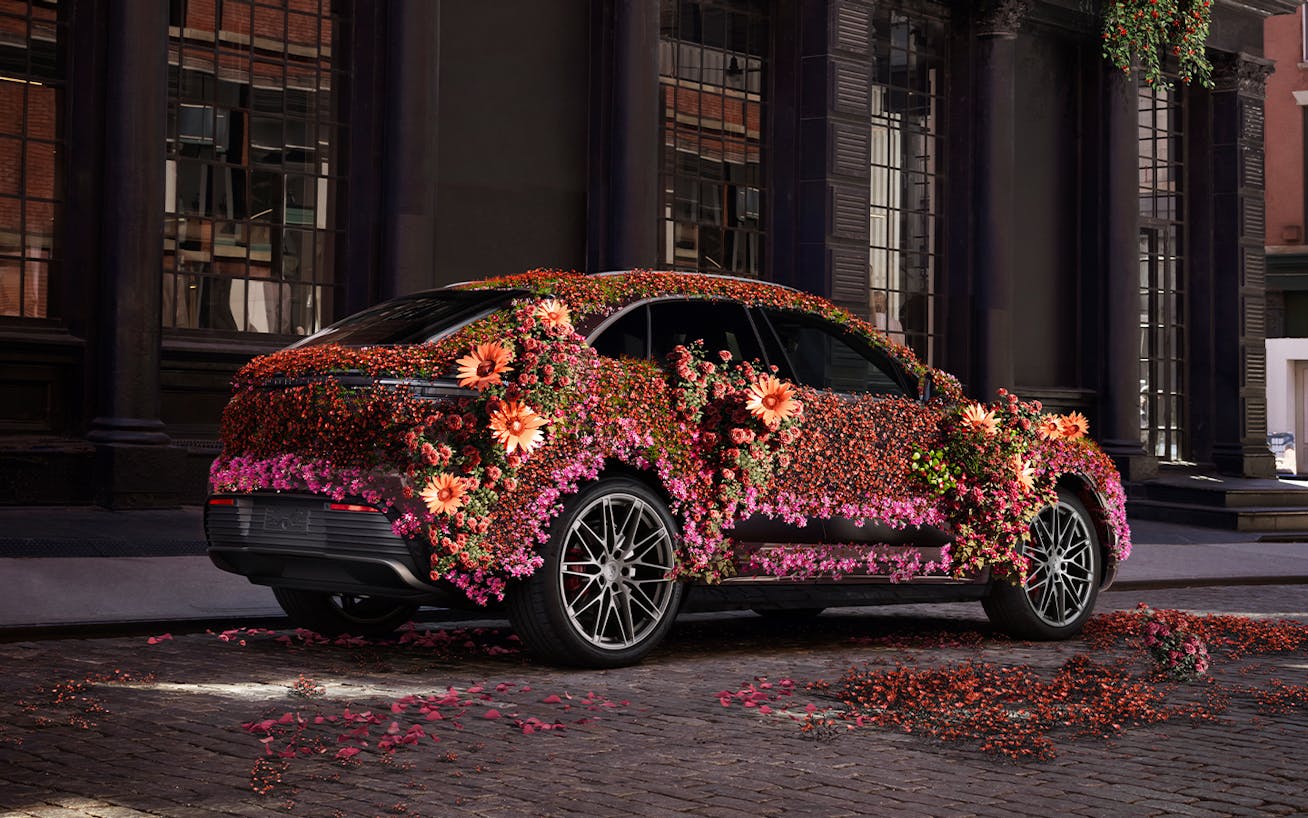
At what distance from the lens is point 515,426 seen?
7.09 m

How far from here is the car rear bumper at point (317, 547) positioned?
23.0 feet

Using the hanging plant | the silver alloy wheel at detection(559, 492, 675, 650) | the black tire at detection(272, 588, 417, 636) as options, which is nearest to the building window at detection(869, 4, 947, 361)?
the hanging plant

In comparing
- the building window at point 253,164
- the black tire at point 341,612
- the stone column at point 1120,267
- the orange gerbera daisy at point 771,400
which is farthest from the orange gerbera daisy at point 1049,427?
the stone column at point 1120,267

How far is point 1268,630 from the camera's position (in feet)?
31.7

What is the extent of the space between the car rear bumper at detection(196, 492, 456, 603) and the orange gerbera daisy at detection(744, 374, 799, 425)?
177 centimetres

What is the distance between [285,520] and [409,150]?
840 centimetres

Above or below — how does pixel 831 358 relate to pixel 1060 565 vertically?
above

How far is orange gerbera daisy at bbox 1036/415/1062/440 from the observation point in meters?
9.26

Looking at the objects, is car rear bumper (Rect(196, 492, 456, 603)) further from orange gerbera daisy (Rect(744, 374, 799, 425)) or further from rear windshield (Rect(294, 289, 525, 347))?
orange gerbera daisy (Rect(744, 374, 799, 425))

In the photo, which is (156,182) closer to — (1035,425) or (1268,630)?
(1035,425)

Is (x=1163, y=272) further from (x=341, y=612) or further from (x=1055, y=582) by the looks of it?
(x=341, y=612)

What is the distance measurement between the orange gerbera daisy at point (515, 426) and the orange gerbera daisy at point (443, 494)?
27cm

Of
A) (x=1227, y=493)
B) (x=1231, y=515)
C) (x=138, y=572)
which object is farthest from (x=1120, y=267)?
(x=138, y=572)

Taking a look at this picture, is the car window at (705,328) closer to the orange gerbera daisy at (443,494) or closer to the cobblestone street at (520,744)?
the orange gerbera daisy at (443,494)
